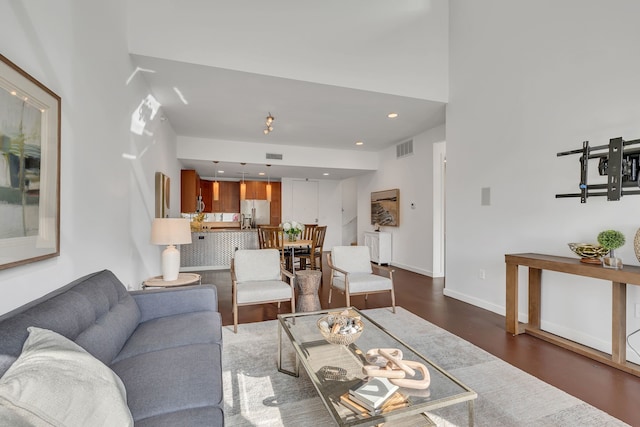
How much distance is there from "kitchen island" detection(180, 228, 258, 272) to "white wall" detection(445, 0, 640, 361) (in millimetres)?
4157

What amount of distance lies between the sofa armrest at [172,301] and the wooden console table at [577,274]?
9.64 feet

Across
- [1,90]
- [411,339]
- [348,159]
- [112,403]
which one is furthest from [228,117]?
[112,403]

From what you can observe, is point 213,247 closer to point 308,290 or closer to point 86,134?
point 308,290

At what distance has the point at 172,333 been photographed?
6.19ft

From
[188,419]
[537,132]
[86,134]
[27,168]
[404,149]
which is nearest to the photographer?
[188,419]

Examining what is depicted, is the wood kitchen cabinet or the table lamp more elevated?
the wood kitchen cabinet

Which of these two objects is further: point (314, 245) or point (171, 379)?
point (314, 245)

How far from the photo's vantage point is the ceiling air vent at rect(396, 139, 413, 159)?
6.27 meters

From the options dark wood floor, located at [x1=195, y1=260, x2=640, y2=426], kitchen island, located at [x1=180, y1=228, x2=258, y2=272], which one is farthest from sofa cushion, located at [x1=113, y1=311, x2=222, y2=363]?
kitchen island, located at [x1=180, y1=228, x2=258, y2=272]

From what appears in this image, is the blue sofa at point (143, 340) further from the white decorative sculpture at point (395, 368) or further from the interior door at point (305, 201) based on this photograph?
the interior door at point (305, 201)

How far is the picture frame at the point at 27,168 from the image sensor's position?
53.4 inches

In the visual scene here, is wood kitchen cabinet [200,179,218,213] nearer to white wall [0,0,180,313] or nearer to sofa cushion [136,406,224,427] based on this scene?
white wall [0,0,180,313]

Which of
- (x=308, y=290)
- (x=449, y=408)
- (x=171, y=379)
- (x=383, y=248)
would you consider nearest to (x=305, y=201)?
(x=383, y=248)

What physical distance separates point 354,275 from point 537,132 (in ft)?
8.48
